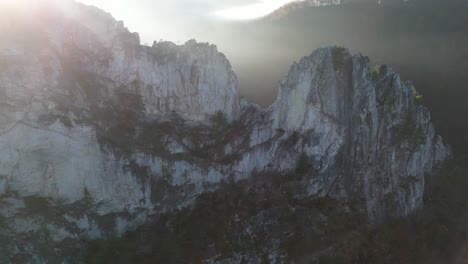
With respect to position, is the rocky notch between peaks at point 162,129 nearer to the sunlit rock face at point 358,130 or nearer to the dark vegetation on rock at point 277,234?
the sunlit rock face at point 358,130

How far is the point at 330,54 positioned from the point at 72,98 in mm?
16796

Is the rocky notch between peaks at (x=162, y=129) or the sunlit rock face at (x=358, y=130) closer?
the rocky notch between peaks at (x=162, y=129)

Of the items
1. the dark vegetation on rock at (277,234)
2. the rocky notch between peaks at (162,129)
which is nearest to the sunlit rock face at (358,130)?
the rocky notch between peaks at (162,129)

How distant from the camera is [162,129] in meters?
26.9

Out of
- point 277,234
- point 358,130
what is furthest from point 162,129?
point 358,130

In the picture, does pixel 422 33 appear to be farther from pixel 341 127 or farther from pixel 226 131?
pixel 226 131

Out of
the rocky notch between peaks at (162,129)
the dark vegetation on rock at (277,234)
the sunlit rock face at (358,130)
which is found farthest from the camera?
the sunlit rock face at (358,130)

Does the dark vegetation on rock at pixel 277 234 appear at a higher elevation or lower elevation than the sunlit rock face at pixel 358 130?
lower

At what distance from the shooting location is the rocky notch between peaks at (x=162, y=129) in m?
22.4

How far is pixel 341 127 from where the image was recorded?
88.9ft

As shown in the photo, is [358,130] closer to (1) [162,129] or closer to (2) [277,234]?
(2) [277,234]

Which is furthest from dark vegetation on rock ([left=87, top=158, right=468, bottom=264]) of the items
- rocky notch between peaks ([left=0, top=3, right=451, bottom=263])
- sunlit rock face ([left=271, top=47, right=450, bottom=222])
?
sunlit rock face ([left=271, top=47, right=450, bottom=222])

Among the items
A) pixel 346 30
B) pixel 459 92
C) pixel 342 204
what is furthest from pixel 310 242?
pixel 346 30

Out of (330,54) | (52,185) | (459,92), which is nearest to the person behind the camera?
(52,185)
